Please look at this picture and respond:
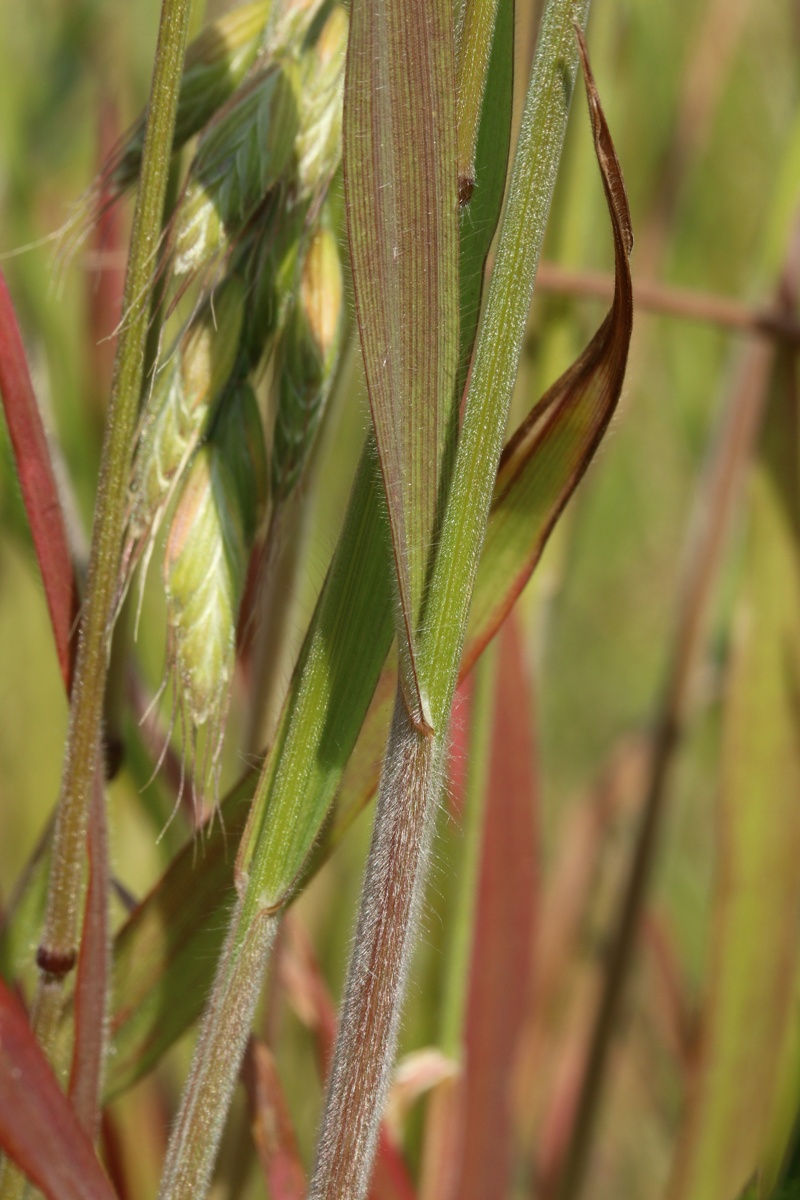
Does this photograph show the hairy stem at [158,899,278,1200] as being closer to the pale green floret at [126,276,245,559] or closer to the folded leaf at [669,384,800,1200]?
the pale green floret at [126,276,245,559]

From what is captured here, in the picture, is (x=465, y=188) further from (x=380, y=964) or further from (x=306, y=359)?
(x=380, y=964)

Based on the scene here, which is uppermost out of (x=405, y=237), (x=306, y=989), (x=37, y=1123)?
(x=405, y=237)

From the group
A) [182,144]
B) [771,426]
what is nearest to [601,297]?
[771,426]

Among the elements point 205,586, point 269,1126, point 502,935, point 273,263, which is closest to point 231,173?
point 273,263

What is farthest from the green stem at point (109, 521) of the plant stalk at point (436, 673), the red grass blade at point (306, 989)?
the red grass blade at point (306, 989)

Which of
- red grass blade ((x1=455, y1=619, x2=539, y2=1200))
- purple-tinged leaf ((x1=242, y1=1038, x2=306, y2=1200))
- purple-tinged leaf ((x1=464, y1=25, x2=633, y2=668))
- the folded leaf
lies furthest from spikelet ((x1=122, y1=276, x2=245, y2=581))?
the folded leaf

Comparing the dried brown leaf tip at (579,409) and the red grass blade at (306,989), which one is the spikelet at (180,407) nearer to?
the dried brown leaf tip at (579,409)

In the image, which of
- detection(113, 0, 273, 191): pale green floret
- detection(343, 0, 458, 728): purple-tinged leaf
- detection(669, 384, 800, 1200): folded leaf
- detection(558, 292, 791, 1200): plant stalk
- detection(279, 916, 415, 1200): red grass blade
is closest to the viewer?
detection(343, 0, 458, 728): purple-tinged leaf
